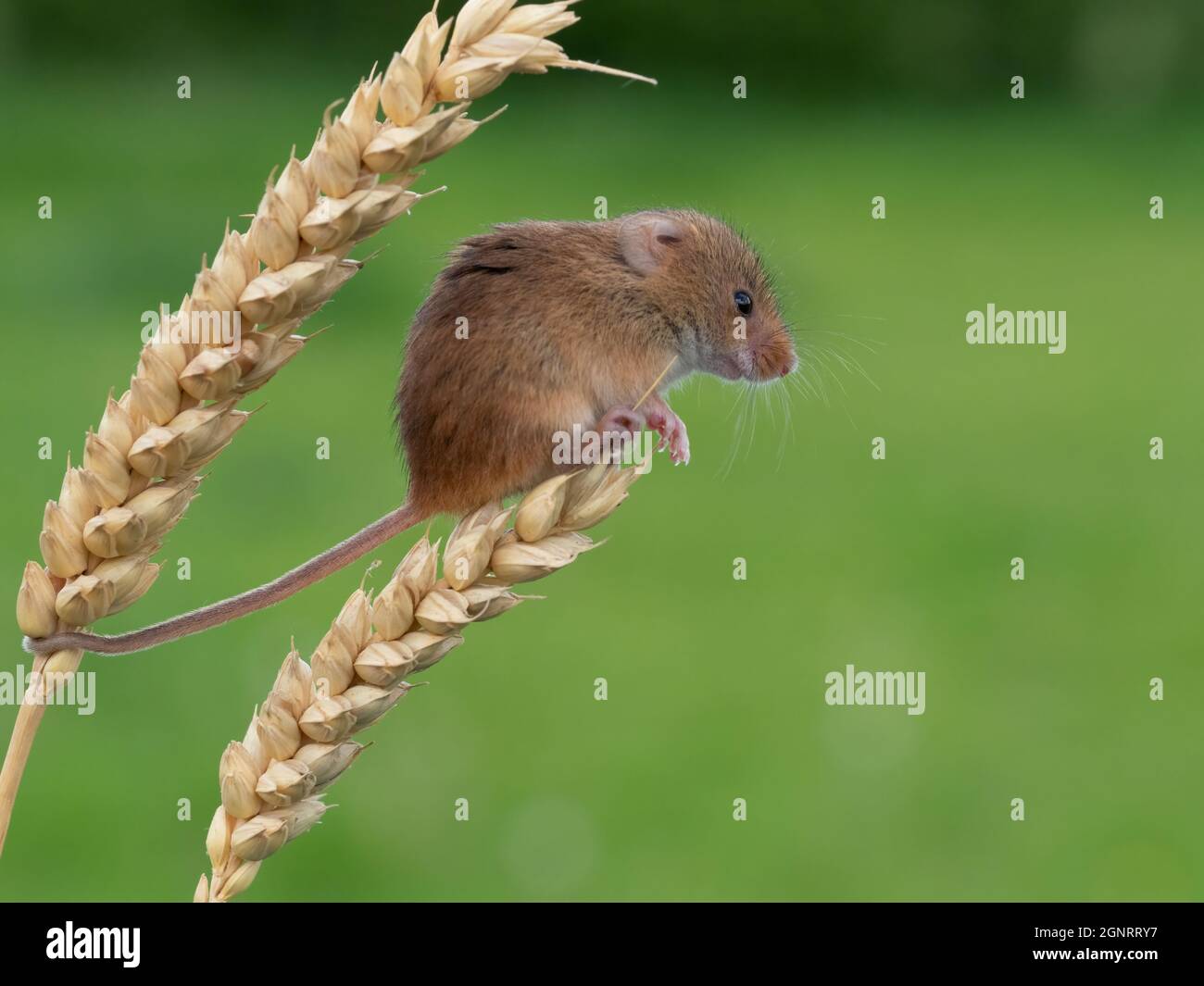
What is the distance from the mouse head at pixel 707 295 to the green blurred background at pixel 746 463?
95 mm

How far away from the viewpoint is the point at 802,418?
10500 mm

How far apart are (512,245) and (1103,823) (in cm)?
545

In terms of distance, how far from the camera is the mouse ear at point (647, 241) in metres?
2.75

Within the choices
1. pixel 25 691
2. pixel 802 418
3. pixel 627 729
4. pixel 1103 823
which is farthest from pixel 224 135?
pixel 25 691

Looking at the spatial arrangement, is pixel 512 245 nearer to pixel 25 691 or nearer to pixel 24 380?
pixel 25 691

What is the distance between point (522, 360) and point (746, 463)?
7.17 meters

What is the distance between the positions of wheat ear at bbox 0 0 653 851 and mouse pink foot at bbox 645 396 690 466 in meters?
0.79
